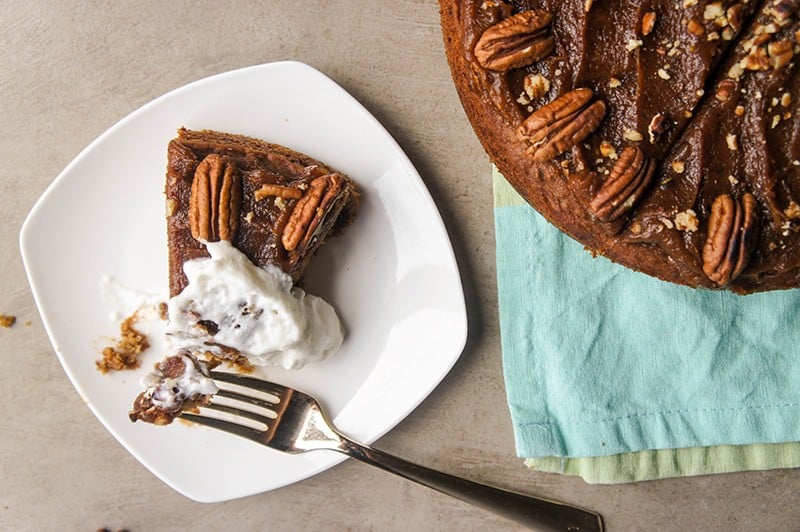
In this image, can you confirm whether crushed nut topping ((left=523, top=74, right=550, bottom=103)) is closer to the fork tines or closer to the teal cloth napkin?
the teal cloth napkin

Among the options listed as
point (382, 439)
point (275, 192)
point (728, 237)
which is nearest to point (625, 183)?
point (728, 237)

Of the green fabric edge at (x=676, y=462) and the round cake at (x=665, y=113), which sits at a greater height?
the round cake at (x=665, y=113)

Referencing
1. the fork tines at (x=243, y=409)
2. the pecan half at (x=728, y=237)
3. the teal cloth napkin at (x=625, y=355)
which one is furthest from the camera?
the fork tines at (x=243, y=409)

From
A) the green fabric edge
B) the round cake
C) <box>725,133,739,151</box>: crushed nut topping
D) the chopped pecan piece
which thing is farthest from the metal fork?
<box>725,133,739,151</box>: crushed nut topping

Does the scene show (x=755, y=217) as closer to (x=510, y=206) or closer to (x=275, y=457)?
(x=510, y=206)

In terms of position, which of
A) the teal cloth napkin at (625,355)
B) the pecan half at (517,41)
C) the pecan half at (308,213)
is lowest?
the teal cloth napkin at (625,355)

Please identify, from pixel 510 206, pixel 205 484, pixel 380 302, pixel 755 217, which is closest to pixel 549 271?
pixel 510 206

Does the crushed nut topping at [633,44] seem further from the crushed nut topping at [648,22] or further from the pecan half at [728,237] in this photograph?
the pecan half at [728,237]

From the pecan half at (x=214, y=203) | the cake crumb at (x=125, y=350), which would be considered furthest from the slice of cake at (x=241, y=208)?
the cake crumb at (x=125, y=350)

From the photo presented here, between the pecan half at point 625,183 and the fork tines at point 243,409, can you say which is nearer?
the pecan half at point 625,183
